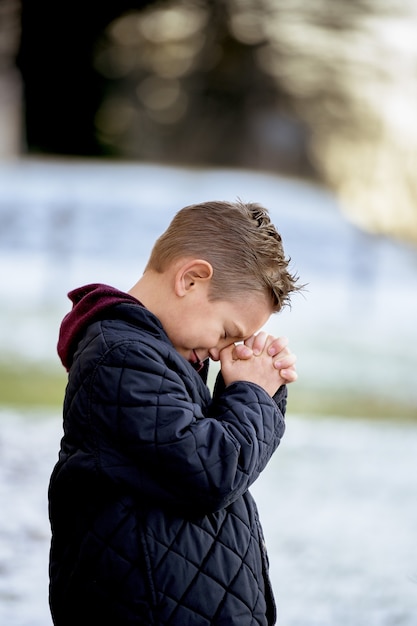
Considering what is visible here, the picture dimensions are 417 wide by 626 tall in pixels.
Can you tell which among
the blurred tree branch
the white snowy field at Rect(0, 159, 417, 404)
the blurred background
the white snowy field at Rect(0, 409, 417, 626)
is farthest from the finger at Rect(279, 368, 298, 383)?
the blurred tree branch

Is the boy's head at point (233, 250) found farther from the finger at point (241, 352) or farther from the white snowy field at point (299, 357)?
the white snowy field at point (299, 357)

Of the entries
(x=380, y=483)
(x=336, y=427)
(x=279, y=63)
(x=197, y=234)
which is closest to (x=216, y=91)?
(x=279, y=63)

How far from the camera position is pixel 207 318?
1604mm

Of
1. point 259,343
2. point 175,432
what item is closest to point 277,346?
point 259,343

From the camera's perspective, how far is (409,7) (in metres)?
11.2

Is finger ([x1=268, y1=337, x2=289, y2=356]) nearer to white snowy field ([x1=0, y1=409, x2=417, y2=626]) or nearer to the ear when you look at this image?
the ear

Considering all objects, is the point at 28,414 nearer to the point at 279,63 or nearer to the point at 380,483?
the point at 380,483

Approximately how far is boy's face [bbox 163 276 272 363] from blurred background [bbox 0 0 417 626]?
2.32m

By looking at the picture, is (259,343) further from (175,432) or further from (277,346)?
(175,432)

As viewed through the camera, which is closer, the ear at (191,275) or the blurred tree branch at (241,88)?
the ear at (191,275)

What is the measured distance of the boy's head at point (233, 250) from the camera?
1.59m

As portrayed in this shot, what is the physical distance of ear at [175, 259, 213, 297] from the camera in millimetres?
1581

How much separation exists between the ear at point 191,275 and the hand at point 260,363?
14 centimetres

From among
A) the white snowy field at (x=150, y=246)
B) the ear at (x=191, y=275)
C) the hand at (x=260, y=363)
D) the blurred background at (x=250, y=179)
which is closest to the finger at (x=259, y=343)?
the hand at (x=260, y=363)
